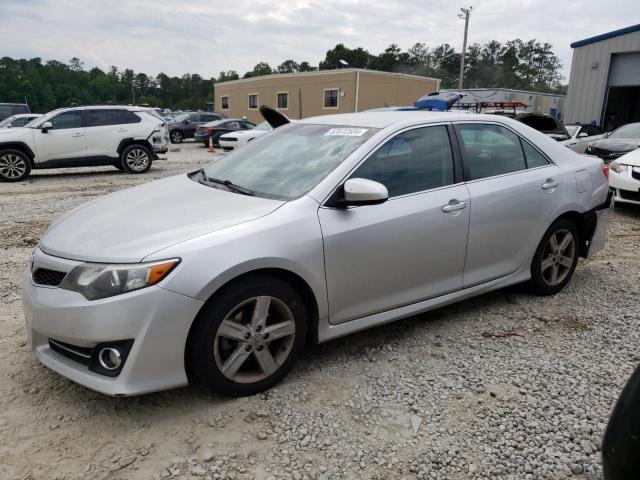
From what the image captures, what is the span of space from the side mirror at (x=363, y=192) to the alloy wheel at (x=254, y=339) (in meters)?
0.73

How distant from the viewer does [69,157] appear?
1161cm

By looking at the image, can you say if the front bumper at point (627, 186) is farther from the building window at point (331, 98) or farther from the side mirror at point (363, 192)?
the building window at point (331, 98)

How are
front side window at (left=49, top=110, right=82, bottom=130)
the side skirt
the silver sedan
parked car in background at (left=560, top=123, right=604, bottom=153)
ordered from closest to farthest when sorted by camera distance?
the silver sedan, the side skirt, front side window at (left=49, top=110, right=82, bottom=130), parked car in background at (left=560, top=123, right=604, bottom=153)

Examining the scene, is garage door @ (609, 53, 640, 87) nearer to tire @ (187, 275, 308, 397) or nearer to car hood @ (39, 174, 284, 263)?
car hood @ (39, 174, 284, 263)

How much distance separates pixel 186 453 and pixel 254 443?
33 centimetres

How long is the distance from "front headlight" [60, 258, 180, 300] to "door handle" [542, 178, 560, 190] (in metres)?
2.97

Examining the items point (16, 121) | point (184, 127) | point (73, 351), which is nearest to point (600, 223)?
point (73, 351)

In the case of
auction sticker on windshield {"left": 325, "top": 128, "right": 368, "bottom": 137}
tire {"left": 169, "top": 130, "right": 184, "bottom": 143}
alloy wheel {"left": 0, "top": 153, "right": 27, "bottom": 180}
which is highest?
auction sticker on windshield {"left": 325, "top": 128, "right": 368, "bottom": 137}

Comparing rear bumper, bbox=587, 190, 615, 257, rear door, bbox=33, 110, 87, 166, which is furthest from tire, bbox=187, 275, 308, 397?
rear door, bbox=33, 110, 87, 166

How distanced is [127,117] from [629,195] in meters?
10.7

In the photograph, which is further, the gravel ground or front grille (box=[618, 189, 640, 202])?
front grille (box=[618, 189, 640, 202])

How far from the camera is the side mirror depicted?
116 inches

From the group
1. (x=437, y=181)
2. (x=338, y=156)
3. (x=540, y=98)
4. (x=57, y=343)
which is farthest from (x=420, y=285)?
(x=540, y=98)

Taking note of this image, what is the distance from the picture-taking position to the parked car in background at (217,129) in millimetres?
21984
